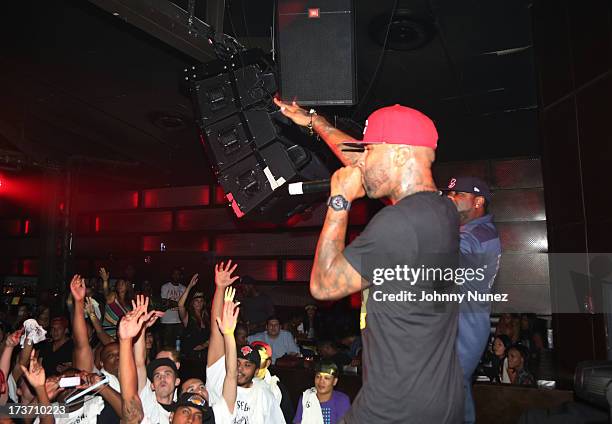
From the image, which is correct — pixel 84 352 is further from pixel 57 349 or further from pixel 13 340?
pixel 57 349

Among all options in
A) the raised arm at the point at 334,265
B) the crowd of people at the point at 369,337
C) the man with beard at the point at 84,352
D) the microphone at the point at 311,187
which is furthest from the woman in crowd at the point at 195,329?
the raised arm at the point at 334,265

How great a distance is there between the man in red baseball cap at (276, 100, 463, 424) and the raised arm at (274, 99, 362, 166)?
22 centimetres

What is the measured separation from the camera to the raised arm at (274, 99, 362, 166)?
1856 mm

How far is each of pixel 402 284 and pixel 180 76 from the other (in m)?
3.88

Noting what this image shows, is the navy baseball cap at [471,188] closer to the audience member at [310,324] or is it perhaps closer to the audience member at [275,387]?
the audience member at [275,387]

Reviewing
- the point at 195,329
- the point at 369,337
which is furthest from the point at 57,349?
the point at 369,337

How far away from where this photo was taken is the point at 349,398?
4.02 meters

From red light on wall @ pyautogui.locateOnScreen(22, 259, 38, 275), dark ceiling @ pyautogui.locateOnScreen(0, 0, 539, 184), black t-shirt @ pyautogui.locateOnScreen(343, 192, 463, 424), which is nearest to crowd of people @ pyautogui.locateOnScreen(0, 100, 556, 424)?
black t-shirt @ pyautogui.locateOnScreen(343, 192, 463, 424)

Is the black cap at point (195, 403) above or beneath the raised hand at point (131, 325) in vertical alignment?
beneath

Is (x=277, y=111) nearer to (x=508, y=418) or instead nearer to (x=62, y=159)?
(x=508, y=418)

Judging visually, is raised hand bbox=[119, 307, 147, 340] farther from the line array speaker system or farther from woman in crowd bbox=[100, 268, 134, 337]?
woman in crowd bbox=[100, 268, 134, 337]

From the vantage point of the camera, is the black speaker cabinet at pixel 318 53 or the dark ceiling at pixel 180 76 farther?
the dark ceiling at pixel 180 76

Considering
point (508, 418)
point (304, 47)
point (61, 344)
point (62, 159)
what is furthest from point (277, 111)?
point (62, 159)

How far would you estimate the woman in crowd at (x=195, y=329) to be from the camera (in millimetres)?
5449
